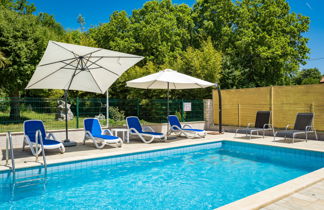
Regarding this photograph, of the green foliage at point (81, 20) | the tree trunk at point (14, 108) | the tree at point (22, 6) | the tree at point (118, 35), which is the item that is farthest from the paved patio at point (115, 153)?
the green foliage at point (81, 20)

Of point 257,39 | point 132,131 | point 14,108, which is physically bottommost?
point 132,131

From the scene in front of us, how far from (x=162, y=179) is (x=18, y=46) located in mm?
12973

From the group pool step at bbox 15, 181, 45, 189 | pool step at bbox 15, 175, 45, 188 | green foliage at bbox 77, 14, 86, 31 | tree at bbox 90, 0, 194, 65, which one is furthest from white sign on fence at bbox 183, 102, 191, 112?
green foliage at bbox 77, 14, 86, 31

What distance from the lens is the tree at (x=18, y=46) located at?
14.7 metres

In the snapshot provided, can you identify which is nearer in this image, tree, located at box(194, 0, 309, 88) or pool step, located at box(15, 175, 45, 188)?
pool step, located at box(15, 175, 45, 188)

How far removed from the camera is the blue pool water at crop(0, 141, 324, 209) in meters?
4.54

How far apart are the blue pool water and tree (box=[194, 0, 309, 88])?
1397 centimetres

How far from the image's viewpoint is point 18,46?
14852 mm

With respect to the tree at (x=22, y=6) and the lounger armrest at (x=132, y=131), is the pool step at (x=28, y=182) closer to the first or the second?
the lounger armrest at (x=132, y=131)

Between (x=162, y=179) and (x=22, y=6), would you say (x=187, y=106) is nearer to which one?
(x=162, y=179)

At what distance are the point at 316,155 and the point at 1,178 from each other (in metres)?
7.99

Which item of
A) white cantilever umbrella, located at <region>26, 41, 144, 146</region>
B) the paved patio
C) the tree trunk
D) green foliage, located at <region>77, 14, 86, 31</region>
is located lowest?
the paved patio

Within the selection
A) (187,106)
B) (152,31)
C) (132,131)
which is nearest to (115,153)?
(132,131)

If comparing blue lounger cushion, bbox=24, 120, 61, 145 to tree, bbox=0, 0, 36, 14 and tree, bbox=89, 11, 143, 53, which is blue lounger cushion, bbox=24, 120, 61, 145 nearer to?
tree, bbox=89, 11, 143, 53
